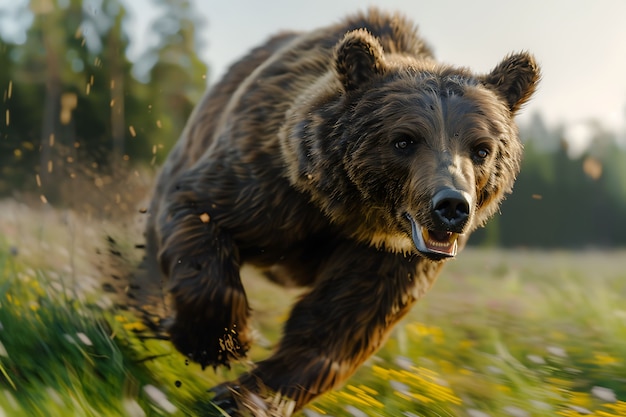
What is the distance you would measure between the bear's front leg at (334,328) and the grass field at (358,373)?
311 mm

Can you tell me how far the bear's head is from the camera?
360 centimetres

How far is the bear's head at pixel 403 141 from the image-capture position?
11.8ft

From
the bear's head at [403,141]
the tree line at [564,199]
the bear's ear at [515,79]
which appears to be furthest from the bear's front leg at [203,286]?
the tree line at [564,199]

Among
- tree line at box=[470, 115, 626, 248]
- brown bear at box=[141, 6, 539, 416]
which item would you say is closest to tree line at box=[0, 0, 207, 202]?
tree line at box=[470, 115, 626, 248]

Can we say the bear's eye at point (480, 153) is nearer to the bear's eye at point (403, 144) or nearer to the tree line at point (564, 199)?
the bear's eye at point (403, 144)

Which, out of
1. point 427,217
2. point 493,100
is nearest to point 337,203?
point 427,217

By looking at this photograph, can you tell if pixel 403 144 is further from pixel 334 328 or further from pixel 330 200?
pixel 334 328

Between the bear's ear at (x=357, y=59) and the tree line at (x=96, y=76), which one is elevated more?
the tree line at (x=96, y=76)

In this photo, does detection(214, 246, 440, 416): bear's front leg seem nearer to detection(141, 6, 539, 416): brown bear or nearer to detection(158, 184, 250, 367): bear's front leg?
detection(141, 6, 539, 416): brown bear

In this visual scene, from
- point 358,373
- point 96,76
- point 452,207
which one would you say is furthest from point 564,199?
point 452,207

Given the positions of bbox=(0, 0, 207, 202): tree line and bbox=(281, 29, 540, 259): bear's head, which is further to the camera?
bbox=(0, 0, 207, 202): tree line

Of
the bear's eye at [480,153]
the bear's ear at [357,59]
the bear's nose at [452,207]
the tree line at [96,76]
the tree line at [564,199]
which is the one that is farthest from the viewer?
the tree line at [564,199]

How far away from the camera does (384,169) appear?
3.73 m

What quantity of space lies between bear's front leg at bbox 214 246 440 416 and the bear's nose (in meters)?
0.88
